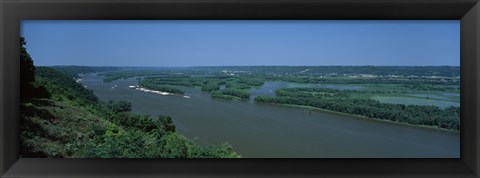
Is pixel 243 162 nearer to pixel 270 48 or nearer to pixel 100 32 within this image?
pixel 270 48

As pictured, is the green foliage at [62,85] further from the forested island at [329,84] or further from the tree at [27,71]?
the forested island at [329,84]

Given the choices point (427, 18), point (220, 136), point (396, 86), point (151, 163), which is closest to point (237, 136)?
point (220, 136)

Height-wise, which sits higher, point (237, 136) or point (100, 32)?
point (100, 32)

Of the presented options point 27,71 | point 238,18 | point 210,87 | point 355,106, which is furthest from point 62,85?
point 355,106

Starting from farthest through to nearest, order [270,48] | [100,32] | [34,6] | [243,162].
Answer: [270,48]
[100,32]
[243,162]
[34,6]

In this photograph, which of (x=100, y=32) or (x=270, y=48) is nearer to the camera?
(x=100, y=32)

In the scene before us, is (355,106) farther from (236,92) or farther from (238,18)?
(238,18)

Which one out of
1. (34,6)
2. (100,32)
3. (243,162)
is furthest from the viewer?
(100,32)
